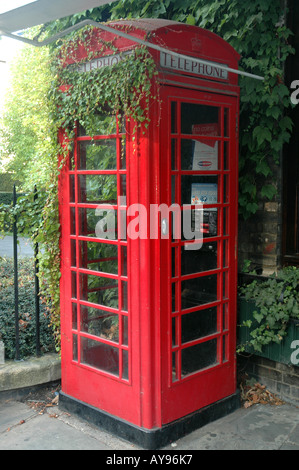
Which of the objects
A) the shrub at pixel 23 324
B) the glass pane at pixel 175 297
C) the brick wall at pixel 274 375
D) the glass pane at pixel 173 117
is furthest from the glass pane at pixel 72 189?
the brick wall at pixel 274 375

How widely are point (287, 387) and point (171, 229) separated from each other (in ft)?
6.15

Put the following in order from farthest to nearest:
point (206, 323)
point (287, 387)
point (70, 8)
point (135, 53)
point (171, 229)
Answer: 1. point (287, 387)
2. point (206, 323)
3. point (171, 229)
4. point (135, 53)
5. point (70, 8)

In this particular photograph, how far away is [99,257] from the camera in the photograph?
375 centimetres

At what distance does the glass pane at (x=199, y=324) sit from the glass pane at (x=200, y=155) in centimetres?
110

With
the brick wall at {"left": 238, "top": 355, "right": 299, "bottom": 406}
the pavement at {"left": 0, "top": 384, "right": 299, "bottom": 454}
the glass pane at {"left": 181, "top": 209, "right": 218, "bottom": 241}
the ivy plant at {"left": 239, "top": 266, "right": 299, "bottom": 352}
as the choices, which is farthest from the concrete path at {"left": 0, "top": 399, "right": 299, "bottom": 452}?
the glass pane at {"left": 181, "top": 209, "right": 218, "bottom": 241}

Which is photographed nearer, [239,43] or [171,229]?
[171,229]

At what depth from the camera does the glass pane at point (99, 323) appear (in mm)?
3656

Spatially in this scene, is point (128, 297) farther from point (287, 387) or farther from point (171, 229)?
point (287, 387)

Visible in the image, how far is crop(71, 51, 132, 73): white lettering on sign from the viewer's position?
3307mm

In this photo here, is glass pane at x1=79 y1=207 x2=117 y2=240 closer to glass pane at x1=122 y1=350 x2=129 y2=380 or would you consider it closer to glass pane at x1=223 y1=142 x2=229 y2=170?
glass pane at x1=122 y1=350 x2=129 y2=380

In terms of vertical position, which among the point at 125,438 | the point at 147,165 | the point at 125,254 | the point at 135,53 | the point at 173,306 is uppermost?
the point at 135,53

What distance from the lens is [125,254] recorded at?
3.48m

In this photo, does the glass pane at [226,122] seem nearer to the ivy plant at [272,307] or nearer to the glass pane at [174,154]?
the glass pane at [174,154]

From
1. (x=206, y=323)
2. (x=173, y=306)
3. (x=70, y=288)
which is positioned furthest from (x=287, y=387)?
(x=70, y=288)
